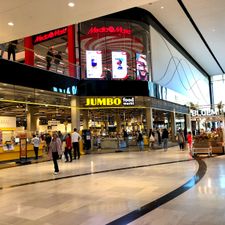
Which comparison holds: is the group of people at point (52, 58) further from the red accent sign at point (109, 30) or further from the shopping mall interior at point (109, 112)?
the red accent sign at point (109, 30)

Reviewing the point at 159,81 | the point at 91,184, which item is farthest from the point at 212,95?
the point at 91,184

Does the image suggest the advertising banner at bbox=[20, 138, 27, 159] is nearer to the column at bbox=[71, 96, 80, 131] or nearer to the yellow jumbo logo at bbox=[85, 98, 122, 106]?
the column at bbox=[71, 96, 80, 131]

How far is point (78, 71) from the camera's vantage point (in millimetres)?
20438

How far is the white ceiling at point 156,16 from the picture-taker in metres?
6.68

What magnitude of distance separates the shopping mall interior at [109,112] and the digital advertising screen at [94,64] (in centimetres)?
8

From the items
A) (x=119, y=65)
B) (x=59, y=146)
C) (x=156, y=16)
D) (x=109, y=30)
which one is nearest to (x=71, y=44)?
(x=109, y=30)

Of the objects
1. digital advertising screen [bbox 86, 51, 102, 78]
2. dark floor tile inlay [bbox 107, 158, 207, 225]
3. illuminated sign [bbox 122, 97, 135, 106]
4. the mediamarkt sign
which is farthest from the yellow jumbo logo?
dark floor tile inlay [bbox 107, 158, 207, 225]

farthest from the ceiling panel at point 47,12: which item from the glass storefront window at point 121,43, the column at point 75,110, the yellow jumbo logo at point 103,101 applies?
the glass storefront window at point 121,43

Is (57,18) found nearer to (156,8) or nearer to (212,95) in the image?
(156,8)

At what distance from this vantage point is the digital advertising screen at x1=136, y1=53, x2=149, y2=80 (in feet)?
72.9

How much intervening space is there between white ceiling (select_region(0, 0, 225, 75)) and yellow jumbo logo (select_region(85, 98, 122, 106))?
718 centimetres

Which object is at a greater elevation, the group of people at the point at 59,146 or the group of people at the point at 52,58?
the group of people at the point at 52,58

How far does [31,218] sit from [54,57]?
14.0 meters

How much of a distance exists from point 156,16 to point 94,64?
7.19 meters
